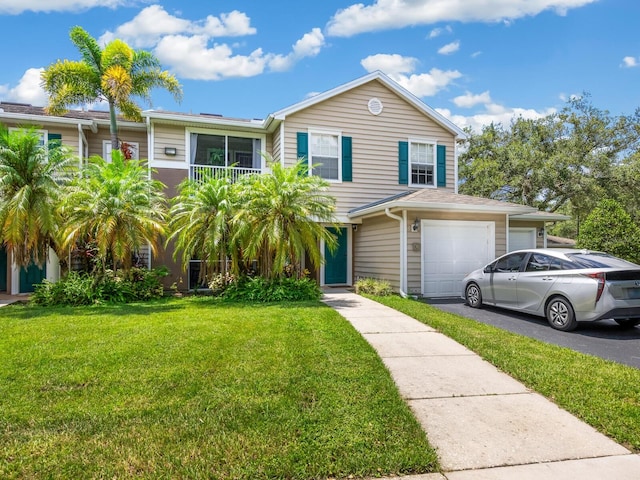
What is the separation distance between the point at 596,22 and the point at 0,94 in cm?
2100

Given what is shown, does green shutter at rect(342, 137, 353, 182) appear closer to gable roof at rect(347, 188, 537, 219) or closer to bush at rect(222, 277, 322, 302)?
gable roof at rect(347, 188, 537, 219)

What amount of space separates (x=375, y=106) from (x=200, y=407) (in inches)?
463

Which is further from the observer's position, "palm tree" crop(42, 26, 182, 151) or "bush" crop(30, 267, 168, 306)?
"palm tree" crop(42, 26, 182, 151)

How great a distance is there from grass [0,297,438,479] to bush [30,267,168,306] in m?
2.97

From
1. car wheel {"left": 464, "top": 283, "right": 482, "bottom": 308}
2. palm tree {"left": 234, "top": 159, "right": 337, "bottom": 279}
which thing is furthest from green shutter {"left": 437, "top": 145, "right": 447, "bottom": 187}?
palm tree {"left": 234, "top": 159, "right": 337, "bottom": 279}

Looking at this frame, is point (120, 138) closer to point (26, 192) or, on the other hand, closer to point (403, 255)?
point (26, 192)

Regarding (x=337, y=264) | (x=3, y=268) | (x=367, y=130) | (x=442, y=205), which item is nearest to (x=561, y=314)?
(x=442, y=205)

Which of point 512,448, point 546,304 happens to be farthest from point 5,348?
point 546,304

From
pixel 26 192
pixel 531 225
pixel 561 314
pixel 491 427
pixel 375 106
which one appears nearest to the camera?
pixel 491 427

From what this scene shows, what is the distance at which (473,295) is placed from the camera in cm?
891

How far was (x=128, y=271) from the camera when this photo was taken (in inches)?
384

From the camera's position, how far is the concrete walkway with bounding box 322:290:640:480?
2596mm

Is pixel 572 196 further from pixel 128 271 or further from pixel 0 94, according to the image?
pixel 0 94

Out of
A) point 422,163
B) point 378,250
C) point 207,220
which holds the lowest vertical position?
point 378,250
